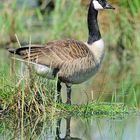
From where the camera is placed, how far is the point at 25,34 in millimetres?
16250

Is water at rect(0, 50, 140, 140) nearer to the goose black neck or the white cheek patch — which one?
the goose black neck

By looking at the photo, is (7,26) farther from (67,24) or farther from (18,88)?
(18,88)

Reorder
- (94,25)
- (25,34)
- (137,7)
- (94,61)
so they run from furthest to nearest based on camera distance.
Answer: (25,34)
(137,7)
(94,25)
(94,61)

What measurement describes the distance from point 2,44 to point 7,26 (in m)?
1.14

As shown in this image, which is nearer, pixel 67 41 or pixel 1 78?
pixel 1 78

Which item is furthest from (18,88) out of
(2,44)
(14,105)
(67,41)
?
(2,44)

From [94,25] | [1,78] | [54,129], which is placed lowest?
[54,129]

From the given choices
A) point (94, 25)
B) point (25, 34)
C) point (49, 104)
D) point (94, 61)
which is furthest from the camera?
point (25, 34)

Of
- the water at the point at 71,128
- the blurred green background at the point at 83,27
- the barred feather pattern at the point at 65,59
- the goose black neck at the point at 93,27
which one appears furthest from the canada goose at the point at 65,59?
the blurred green background at the point at 83,27

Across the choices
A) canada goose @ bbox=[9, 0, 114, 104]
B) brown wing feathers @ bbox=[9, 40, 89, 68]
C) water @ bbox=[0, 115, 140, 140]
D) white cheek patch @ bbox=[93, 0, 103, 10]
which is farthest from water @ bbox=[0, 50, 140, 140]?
white cheek patch @ bbox=[93, 0, 103, 10]

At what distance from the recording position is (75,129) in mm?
9625

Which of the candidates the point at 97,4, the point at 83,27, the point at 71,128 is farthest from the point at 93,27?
the point at 83,27

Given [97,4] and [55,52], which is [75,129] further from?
[97,4]

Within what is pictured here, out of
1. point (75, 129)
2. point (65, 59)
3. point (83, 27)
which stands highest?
point (83, 27)
